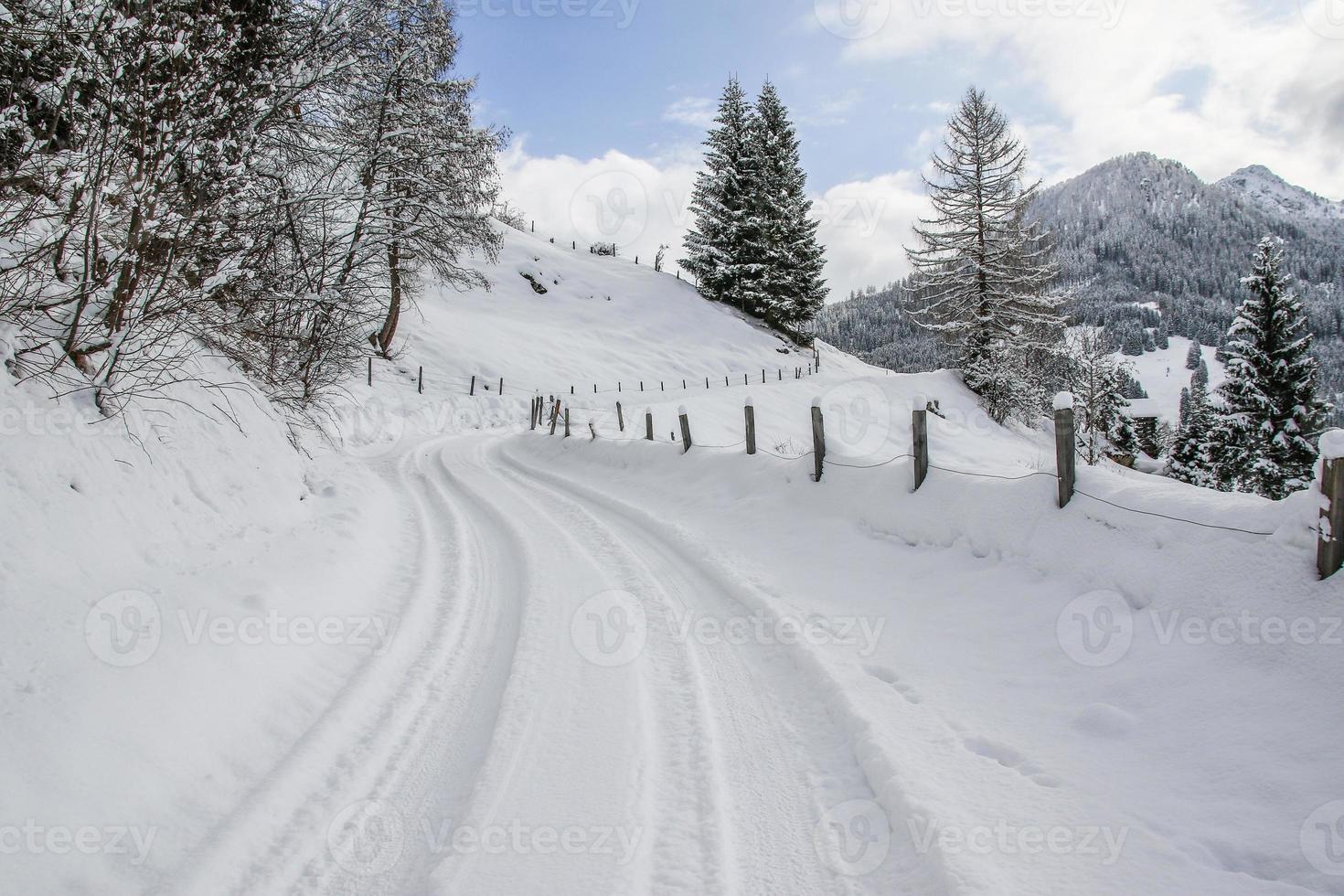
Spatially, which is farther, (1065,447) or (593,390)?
(593,390)

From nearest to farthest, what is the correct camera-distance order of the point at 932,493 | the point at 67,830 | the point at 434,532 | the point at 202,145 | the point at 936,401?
1. the point at 67,830
2. the point at 202,145
3. the point at 932,493
4. the point at 434,532
5. the point at 936,401

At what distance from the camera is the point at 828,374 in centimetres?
3525

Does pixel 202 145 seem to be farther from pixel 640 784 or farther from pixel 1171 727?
pixel 1171 727

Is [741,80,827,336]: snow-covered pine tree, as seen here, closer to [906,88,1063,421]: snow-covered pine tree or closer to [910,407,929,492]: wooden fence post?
[906,88,1063,421]: snow-covered pine tree

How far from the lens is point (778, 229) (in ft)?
128

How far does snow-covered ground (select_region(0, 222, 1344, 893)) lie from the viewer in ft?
8.03

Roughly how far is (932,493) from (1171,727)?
3.23m

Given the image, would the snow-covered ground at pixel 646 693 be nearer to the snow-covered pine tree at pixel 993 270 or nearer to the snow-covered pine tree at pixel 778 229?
the snow-covered pine tree at pixel 993 270

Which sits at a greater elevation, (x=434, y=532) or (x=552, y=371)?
(x=552, y=371)

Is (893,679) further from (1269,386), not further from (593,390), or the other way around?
(1269,386)

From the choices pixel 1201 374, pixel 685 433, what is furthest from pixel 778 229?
pixel 1201 374

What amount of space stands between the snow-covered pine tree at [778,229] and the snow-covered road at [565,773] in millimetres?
37271

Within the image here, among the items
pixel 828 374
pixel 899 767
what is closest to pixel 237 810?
pixel 899 767

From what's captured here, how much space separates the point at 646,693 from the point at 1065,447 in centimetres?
387
